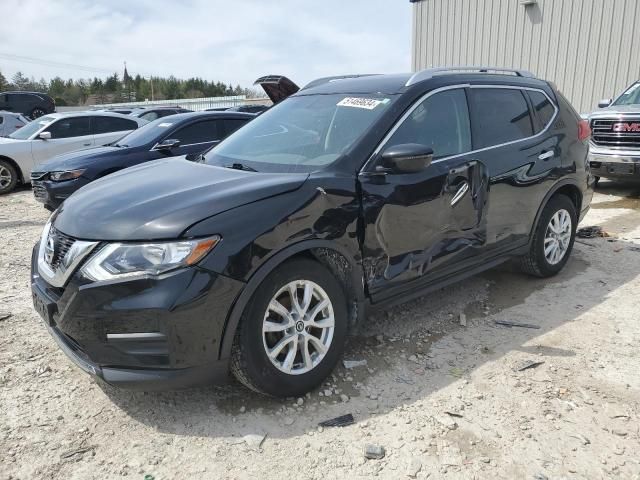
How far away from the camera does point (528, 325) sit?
3.89 metres

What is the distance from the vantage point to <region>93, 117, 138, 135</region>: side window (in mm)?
10461

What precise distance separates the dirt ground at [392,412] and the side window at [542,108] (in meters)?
1.59

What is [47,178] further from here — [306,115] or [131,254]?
[131,254]

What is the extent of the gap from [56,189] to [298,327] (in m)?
5.50

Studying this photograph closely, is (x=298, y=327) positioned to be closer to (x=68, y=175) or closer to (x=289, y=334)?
(x=289, y=334)

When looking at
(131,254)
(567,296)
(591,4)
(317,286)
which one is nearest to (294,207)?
(317,286)

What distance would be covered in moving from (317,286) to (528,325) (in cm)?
190

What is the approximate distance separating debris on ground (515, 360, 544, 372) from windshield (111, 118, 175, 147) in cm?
595

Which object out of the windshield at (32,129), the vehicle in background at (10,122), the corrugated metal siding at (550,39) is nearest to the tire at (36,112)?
the vehicle in background at (10,122)

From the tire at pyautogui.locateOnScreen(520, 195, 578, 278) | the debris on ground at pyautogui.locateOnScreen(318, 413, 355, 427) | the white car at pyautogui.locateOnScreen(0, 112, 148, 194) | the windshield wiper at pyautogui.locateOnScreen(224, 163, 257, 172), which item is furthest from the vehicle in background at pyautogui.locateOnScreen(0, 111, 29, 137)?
the debris on ground at pyautogui.locateOnScreen(318, 413, 355, 427)

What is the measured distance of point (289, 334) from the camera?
2789 millimetres

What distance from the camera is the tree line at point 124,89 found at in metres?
68.2

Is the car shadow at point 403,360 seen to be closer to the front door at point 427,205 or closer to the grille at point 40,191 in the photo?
the front door at point 427,205

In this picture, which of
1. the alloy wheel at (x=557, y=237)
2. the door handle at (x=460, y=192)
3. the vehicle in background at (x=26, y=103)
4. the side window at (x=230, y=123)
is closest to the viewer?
the door handle at (x=460, y=192)
